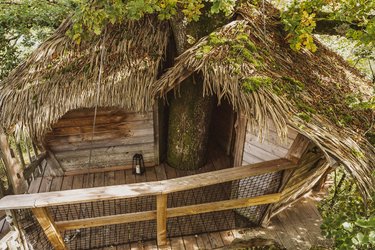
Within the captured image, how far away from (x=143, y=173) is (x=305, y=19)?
3.46m

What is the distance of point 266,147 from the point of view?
13.2 ft

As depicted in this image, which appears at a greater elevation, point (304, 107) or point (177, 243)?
point (304, 107)

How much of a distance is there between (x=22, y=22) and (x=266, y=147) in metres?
5.31

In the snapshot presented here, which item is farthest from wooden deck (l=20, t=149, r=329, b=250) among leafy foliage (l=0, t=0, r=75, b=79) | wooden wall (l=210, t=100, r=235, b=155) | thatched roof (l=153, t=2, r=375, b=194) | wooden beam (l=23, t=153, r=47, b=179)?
leafy foliage (l=0, t=0, r=75, b=79)

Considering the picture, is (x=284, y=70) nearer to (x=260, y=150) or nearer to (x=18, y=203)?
(x=260, y=150)

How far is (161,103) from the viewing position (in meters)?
4.96

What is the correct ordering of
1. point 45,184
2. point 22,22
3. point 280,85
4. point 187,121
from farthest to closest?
point 22,22, point 45,184, point 187,121, point 280,85

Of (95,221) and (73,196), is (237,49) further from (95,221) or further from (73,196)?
(95,221)

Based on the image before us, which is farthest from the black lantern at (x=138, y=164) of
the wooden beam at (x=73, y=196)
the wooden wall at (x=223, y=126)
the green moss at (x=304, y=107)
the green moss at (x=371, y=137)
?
the green moss at (x=371, y=137)

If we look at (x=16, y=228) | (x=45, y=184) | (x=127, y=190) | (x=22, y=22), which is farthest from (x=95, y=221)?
(x=22, y=22)

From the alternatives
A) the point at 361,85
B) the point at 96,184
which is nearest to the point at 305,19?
the point at 361,85

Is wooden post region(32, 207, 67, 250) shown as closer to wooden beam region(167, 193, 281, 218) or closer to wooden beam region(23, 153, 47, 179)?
wooden beam region(23, 153, 47, 179)

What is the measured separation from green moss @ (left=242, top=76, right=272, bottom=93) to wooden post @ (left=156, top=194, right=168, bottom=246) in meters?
1.48

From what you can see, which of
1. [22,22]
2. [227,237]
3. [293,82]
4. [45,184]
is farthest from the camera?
[22,22]
